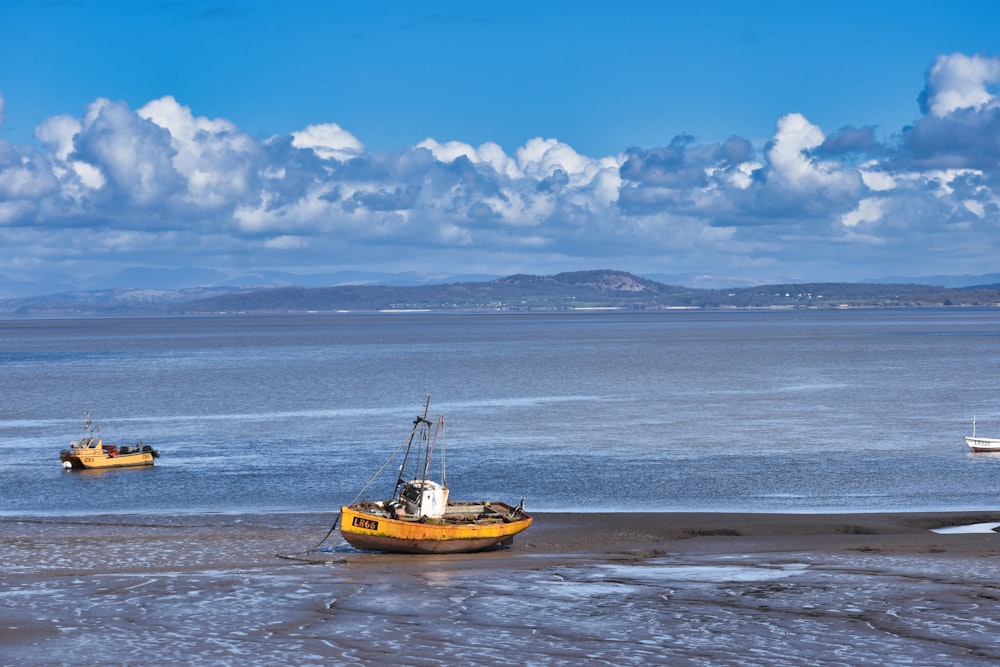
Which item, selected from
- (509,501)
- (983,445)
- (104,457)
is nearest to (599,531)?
(509,501)

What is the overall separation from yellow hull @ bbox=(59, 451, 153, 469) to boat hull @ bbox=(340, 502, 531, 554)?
25.7m

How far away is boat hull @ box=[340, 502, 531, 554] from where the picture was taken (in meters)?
37.2

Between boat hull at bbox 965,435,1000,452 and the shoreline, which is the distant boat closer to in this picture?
boat hull at bbox 965,435,1000,452

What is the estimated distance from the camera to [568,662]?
25312 millimetres

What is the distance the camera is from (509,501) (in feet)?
161

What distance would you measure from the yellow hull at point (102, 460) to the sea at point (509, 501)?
98 centimetres

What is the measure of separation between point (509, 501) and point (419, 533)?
40.2 feet

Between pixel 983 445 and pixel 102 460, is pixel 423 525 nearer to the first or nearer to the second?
pixel 102 460

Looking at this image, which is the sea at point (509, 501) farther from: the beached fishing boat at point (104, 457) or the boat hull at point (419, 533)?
the beached fishing boat at point (104, 457)

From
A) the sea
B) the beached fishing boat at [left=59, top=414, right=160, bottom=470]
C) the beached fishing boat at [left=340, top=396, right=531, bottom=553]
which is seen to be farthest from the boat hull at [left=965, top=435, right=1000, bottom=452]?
the beached fishing boat at [left=59, top=414, right=160, bottom=470]

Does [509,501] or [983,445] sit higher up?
[983,445]

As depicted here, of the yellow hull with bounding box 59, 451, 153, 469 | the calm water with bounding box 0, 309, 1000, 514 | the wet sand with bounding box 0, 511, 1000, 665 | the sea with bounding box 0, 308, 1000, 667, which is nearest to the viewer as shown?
the wet sand with bounding box 0, 511, 1000, 665

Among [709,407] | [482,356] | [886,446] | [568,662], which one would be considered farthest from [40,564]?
[482,356]

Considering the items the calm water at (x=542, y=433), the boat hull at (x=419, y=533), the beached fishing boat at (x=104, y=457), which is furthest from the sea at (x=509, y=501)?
the beached fishing boat at (x=104, y=457)
